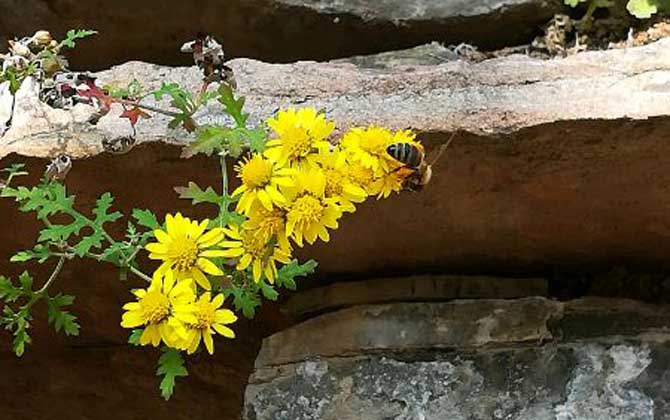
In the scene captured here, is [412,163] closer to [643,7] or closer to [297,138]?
[297,138]

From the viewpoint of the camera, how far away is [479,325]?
4.01 ft

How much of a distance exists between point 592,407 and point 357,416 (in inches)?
9.8

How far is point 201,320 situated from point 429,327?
1.29 feet

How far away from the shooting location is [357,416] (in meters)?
1.19

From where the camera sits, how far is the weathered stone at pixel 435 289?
50.0 inches

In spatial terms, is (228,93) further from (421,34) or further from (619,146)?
(421,34)

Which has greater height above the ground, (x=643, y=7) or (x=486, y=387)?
(x=643, y=7)

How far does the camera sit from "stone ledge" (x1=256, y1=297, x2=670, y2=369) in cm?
121

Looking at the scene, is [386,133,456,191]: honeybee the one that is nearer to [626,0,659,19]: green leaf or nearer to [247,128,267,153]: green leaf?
[247,128,267,153]: green leaf

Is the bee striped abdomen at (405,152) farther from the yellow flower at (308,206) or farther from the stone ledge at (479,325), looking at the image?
the stone ledge at (479,325)

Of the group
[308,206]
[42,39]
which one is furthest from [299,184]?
[42,39]

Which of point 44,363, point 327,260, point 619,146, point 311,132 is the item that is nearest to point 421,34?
point 327,260

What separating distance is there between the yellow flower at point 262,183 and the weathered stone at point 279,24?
1.95 feet

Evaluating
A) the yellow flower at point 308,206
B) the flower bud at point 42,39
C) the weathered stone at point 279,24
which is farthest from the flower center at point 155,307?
the weathered stone at point 279,24
